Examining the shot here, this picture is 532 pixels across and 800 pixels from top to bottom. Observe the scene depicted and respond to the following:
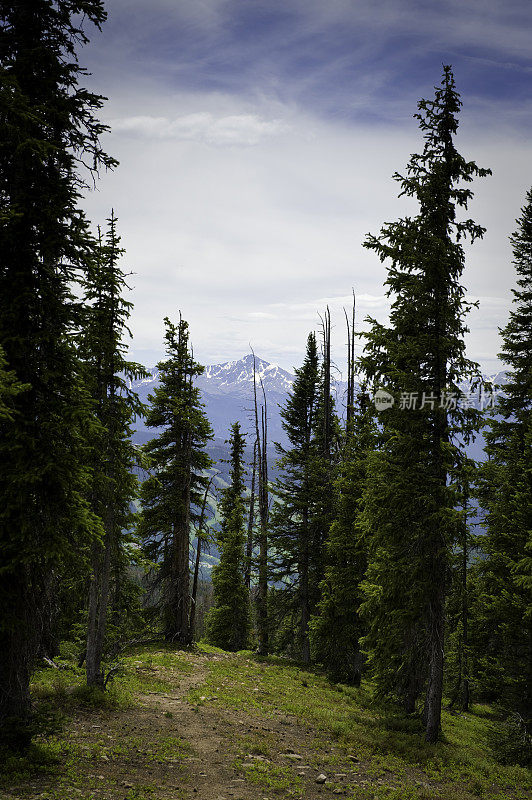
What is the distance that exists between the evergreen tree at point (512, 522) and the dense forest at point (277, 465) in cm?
10

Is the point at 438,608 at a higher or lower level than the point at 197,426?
lower

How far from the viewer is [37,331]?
8.67m

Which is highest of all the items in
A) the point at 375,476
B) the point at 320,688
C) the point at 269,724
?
the point at 375,476

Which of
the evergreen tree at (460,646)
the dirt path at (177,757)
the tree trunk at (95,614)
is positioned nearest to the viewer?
the dirt path at (177,757)

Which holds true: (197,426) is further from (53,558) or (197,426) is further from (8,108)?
(8,108)

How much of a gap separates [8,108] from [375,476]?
11.7 meters

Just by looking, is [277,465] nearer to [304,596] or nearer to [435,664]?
[304,596]

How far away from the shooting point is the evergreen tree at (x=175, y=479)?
71.4 ft

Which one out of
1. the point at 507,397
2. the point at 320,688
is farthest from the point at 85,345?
the point at 507,397

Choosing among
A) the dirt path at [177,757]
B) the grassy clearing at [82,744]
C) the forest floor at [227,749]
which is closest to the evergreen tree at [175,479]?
the forest floor at [227,749]

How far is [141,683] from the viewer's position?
14.3 meters

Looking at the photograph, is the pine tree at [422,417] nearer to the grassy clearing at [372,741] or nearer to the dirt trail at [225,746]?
the grassy clearing at [372,741]

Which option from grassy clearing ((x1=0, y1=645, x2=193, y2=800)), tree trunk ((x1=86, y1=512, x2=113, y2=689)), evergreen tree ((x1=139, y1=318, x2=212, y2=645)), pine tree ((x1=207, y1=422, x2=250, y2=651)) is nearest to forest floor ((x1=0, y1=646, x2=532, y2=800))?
grassy clearing ((x1=0, y1=645, x2=193, y2=800))

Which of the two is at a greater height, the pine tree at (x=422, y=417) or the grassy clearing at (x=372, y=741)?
the pine tree at (x=422, y=417)
